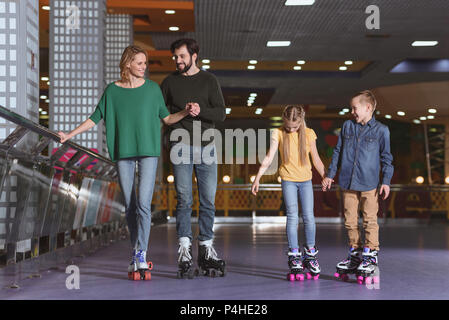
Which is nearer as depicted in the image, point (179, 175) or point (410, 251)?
point (179, 175)

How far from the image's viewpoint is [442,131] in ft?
59.9

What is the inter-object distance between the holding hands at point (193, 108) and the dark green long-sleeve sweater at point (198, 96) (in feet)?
0.71

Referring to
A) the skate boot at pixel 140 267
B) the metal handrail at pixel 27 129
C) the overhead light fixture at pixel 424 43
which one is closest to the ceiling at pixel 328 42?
the overhead light fixture at pixel 424 43

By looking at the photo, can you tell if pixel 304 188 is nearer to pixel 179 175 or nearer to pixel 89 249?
pixel 179 175

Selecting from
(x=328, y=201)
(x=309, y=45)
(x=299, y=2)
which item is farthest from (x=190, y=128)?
(x=328, y=201)

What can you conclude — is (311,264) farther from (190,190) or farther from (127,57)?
(127,57)

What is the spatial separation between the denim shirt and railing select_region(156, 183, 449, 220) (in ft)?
31.2

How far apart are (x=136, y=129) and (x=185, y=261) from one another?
0.74m

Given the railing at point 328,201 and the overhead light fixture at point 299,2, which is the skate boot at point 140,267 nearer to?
the overhead light fixture at point 299,2

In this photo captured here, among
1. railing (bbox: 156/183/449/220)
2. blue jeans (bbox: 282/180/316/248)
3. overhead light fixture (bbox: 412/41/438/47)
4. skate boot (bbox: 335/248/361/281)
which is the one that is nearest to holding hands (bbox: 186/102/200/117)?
blue jeans (bbox: 282/180/316/248)

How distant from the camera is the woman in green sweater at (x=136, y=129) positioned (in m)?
3.43

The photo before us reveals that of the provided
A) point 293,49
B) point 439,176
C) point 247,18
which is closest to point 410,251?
point 247,18

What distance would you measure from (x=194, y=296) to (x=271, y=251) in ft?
8.84

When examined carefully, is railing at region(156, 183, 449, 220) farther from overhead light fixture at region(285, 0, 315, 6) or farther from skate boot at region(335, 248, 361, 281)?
skate boot at region(335, 248, 361, 281)
